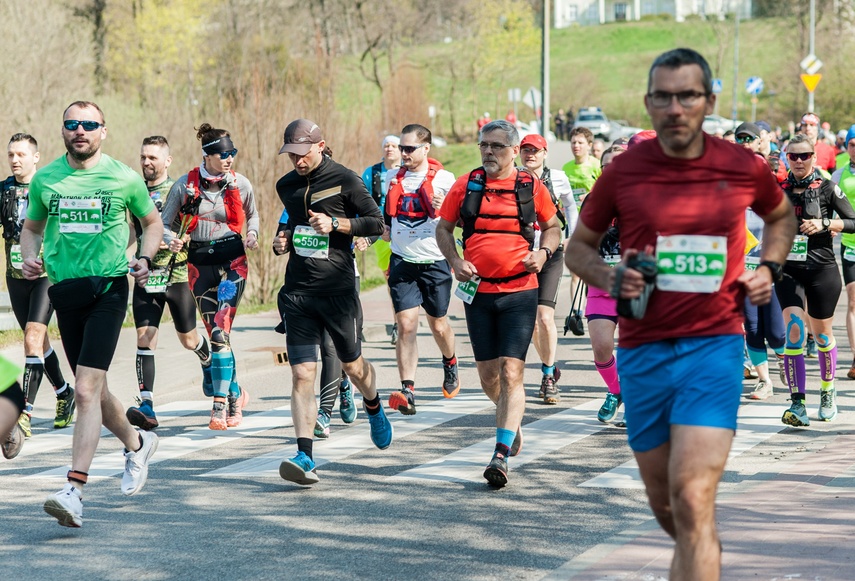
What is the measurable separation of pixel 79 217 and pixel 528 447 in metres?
3.46

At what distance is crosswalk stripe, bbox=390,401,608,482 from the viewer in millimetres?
7684

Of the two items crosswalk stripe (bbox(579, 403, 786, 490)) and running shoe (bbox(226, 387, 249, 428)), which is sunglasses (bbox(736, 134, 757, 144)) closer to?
crosswalk stripe (bbox(579, 403, 786, 490))

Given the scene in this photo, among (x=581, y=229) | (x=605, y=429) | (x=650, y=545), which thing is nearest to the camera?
(x=581, y=229)

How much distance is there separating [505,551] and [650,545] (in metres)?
0.67

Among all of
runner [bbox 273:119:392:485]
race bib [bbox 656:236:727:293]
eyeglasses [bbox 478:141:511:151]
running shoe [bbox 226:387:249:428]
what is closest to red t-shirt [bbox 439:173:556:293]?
eyeglasses [bbox 478:141:511:151]

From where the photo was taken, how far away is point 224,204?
30.9ft

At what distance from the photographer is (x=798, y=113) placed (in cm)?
6288

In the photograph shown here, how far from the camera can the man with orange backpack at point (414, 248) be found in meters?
10.2

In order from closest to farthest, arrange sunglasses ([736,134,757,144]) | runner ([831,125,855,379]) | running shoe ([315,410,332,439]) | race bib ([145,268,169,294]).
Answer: running shoe ([315,410,332,439]), race bib ([145,268,169,294]), runner ([831,125,855,379]), sunglasses ([736,134,757,144])

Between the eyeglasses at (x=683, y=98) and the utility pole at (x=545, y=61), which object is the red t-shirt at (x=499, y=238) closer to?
the eyeglasses at (x=683, y=98)

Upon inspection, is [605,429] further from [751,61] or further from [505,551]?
[751,61]

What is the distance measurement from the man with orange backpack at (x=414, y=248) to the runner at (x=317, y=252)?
2.28 metres

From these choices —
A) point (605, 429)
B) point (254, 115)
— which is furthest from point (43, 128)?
point (605, 429)

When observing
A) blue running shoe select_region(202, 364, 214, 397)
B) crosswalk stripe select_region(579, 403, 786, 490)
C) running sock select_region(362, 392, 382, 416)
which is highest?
running sock select_region(362, 392, 382, 416)
